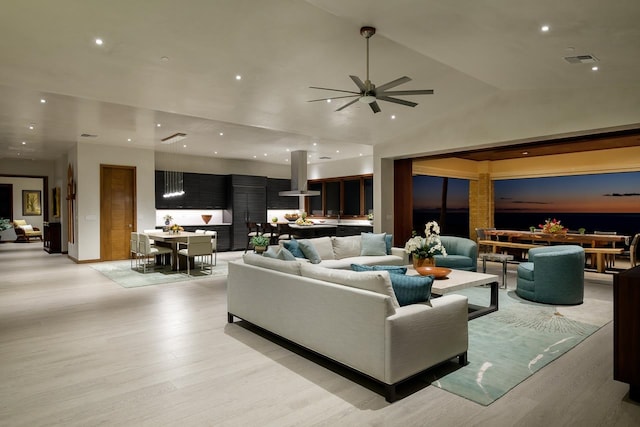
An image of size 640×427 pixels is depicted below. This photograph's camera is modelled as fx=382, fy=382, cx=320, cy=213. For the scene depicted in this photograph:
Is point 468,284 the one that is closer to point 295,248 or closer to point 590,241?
point 295,248

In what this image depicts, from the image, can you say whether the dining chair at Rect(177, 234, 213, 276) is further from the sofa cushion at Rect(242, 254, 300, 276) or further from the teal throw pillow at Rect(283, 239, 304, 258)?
the sofa cushion at Rect(242, 254, 300, 276)

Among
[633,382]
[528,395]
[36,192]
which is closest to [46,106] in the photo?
[528,395]

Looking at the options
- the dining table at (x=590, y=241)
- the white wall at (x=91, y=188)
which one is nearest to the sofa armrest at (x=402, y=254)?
the dining table at (x=590, y=241)

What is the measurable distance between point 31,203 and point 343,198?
44.1 feet

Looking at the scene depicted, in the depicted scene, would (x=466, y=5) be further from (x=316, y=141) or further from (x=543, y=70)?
(x=316, y=141)

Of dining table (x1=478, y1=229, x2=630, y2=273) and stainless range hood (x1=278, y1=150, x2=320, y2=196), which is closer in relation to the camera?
dining table (x1=478, y1=229, x2=630, y2=273)

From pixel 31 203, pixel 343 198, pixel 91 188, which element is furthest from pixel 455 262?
pixel 31 203

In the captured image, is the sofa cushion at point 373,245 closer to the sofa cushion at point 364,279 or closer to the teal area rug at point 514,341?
the teal area rug at point 514,341

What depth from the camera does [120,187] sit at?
986cm

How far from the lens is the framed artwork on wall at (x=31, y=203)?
15.9 m

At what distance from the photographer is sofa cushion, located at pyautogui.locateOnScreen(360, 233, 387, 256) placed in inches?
264

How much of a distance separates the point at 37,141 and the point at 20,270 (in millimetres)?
3071

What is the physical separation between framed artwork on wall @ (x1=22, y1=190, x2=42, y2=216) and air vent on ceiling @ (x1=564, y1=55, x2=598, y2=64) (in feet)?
62.3

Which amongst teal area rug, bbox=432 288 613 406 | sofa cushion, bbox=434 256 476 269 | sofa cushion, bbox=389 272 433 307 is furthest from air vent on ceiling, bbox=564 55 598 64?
sofa cushion, bbox=389 272 433 307
